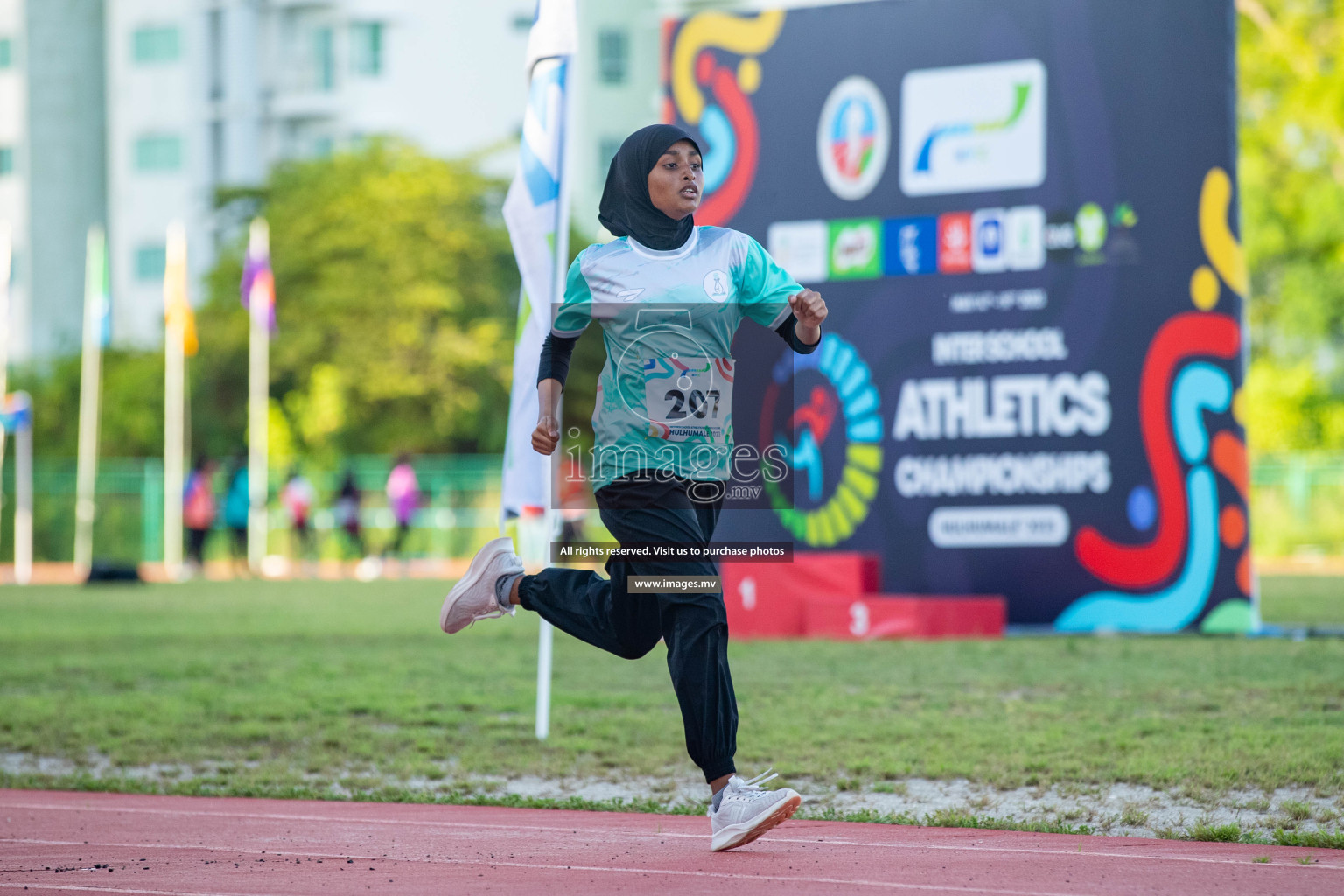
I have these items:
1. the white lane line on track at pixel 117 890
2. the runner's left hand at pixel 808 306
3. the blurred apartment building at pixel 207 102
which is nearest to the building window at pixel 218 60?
the blurred apartment building at pixel 207 102

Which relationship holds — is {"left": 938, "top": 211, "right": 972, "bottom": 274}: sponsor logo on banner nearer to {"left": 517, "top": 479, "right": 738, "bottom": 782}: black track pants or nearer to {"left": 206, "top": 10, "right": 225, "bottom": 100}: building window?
{"left": 517, "top": 479, "right": 738, "bottom": 782}: black track pants

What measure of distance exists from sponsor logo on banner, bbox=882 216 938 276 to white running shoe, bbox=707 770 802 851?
871cm

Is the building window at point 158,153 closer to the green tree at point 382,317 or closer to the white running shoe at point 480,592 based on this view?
the green tree at point 382,317

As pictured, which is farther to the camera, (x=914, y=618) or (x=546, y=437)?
(x=914, y=618)

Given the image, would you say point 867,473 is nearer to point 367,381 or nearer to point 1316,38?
point 1316,38

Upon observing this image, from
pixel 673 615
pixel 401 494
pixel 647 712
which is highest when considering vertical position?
pixel 401 494

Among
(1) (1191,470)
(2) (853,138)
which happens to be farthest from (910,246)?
(1) (1191,470)

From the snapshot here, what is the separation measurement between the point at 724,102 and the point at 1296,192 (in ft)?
78.6

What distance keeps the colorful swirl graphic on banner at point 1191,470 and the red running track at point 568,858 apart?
748cm

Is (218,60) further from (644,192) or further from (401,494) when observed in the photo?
(644,192)

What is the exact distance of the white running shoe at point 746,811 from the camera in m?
4.46

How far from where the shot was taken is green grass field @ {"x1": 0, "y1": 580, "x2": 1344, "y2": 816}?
6.34m

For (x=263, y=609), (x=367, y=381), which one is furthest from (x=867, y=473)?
(x=367, y=381)

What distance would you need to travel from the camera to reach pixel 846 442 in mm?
12945
